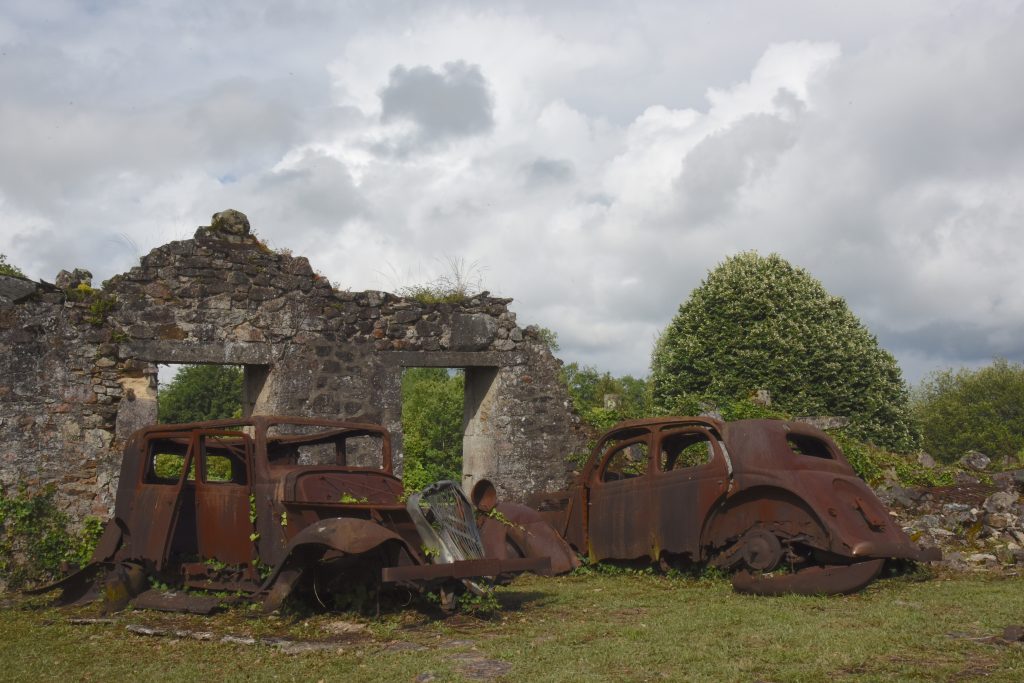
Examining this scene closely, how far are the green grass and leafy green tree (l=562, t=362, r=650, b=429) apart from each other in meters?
4.85

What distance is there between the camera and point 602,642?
5.53 metres

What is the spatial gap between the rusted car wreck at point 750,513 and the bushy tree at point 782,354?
6.83m

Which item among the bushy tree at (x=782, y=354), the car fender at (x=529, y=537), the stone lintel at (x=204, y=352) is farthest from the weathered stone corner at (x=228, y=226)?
the bushy tree at (x=782, y=354)

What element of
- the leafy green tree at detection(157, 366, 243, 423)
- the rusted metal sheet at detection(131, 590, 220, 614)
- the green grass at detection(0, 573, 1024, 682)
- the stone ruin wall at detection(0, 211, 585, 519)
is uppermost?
the leafy green tree at detection(157, 366, 243, 423)

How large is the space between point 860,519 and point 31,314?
7.66 meters

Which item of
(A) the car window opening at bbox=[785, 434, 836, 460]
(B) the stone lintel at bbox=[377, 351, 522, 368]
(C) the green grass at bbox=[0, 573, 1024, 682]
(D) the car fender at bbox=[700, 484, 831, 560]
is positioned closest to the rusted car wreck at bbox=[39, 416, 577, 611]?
(C) the green grass at bbox=[0, 573, 1024, 682]

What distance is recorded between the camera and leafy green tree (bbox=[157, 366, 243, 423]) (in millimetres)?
35594

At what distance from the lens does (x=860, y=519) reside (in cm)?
729

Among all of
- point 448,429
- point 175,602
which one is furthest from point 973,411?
point 175,602

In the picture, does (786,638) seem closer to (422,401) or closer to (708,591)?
(708,591)

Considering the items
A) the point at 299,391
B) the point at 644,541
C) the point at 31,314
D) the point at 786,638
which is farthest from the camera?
the point at 299,391

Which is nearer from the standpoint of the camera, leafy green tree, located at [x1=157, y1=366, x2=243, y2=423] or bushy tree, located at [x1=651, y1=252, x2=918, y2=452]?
bushy tree, located at [x1=651, y1=252, x2=918, y2=452]

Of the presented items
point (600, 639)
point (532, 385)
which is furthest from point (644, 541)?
point (532, 385)

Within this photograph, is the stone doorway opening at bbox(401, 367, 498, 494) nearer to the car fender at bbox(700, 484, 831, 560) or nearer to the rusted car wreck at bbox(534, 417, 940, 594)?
the rusted car wreck at bbox(534, 417, 940, 594)
